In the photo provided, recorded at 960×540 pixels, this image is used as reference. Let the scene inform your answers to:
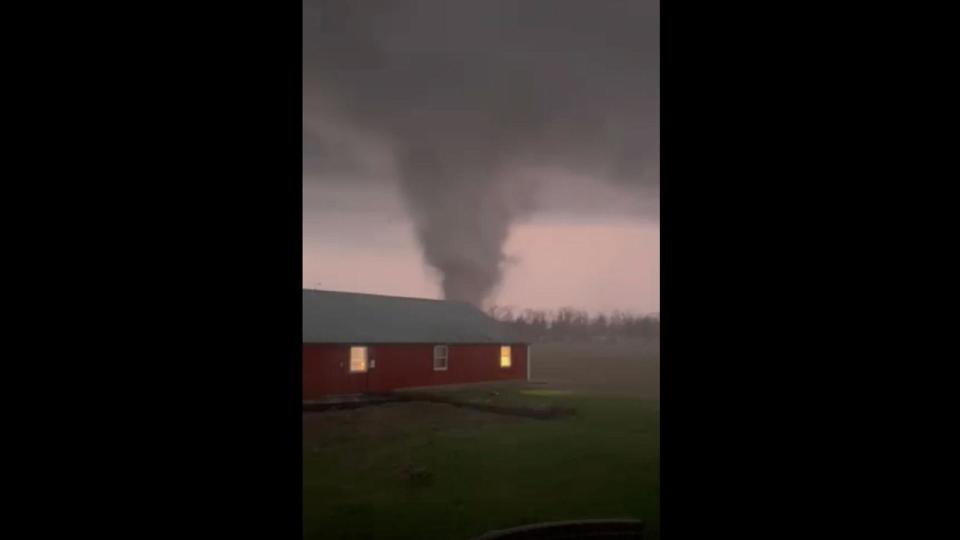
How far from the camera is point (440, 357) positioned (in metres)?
11.3

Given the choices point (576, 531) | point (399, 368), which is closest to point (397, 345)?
point (399, 368)

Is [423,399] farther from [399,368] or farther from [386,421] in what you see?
[386,421]

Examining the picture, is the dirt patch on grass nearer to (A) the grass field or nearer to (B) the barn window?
(A) the grass field

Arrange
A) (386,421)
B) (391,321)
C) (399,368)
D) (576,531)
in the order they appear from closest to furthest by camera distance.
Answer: (576,531) < (386,421) < (399,368) < (391,321)

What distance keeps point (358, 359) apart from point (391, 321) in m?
1.29

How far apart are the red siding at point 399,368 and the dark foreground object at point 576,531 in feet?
18.2

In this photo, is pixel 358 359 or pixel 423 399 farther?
pixel 358 359

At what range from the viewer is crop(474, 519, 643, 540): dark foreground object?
437cm
